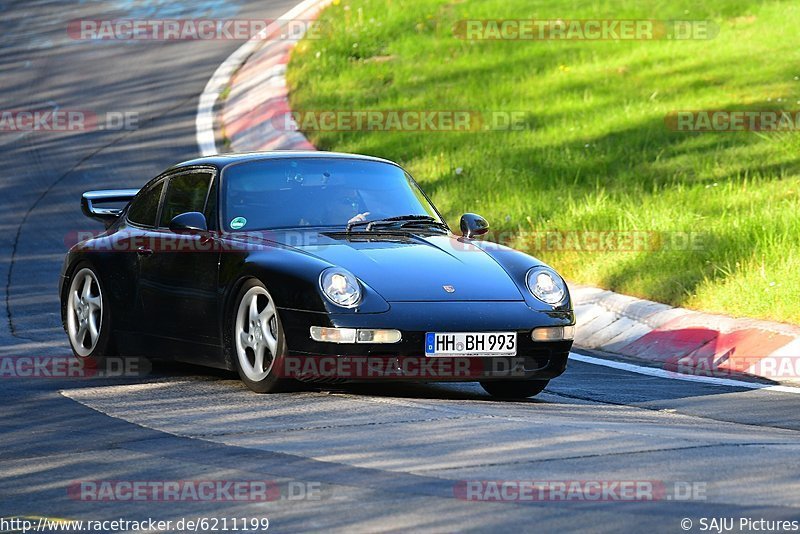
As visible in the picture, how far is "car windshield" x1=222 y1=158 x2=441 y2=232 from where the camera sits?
9.51 meters

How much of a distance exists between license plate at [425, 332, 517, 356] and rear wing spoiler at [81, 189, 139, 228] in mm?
3361

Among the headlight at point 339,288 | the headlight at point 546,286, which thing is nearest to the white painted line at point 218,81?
the headlight at point 546,286

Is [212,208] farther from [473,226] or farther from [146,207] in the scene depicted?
[473,226]

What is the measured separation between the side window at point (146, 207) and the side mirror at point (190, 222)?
80 centimetres

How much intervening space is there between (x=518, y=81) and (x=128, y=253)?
1236 centimetres

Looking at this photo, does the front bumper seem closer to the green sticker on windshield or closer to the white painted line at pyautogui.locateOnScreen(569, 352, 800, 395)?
the green sticker on windshield

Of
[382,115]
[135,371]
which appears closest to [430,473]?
[135,371]

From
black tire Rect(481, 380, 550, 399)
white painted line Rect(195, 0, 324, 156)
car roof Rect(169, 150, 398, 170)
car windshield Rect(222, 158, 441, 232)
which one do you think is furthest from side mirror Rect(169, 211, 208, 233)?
white painted line Rect(195, 0, 324, 156)

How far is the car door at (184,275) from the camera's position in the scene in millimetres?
9250

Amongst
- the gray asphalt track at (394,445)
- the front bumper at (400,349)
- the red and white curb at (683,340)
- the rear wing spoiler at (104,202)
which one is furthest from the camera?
the rear wing spoiler at (104,202)

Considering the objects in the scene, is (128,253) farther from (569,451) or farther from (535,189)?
(535,189)

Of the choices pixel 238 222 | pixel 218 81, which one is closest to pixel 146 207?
pixel 238 222

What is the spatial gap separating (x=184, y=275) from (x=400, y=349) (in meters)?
1.72

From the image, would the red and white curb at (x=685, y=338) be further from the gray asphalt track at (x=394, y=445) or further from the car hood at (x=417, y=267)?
the car hood at (x=417, y=267)
